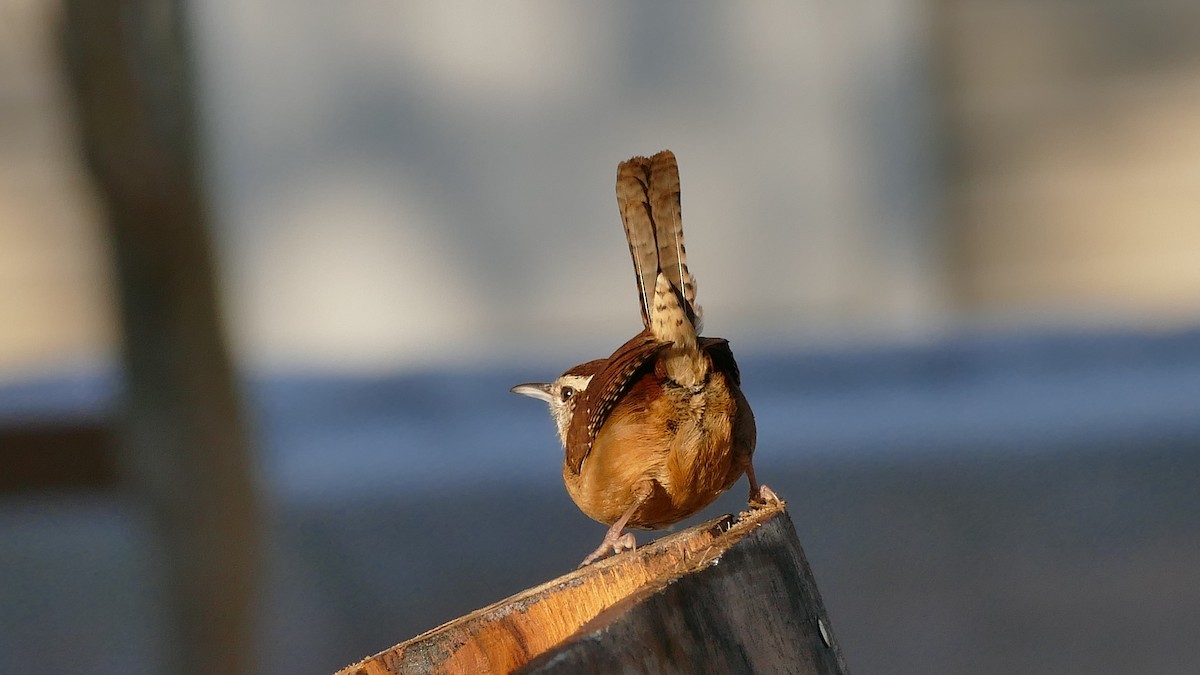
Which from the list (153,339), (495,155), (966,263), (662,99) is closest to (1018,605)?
(966,263)

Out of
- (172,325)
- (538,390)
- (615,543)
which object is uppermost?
(172,325)

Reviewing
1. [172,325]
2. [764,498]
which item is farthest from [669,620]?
[172,325]

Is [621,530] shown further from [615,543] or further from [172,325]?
[172,325]

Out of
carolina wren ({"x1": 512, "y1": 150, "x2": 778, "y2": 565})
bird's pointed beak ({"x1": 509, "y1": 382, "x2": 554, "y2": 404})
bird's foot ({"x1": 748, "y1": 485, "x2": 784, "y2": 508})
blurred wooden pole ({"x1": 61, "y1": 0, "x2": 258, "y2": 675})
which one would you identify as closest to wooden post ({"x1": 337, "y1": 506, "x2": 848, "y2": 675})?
bird's foot ({"x1": 748, "y1": 485, "x2": 784, "y2": 508})

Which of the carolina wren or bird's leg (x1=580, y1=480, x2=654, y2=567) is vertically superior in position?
the carolina wren

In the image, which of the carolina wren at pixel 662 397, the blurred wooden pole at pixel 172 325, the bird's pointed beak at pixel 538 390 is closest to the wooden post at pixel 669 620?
the carolina wren at pixel 662 397

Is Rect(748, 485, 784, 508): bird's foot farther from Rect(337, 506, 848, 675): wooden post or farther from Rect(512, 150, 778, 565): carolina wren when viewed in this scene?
Rect(337, 506, 848, 675): wooden post
